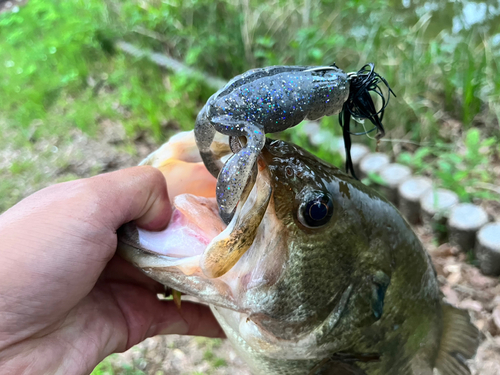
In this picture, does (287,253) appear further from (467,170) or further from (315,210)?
(467,170)

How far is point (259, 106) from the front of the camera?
0.80 metres

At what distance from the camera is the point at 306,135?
3.52 metres

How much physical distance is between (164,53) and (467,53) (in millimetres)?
3494

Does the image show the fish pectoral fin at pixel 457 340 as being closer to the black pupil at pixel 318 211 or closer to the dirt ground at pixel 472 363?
the black pupil at pixel 318 211

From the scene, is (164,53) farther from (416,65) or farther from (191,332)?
(191,332)

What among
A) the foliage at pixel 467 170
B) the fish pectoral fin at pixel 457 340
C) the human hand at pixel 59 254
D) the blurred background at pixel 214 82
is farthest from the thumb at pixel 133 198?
the foliage at pixel 467 170

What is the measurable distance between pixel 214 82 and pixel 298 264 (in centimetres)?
333

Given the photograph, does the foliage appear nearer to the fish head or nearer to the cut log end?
the cut log end

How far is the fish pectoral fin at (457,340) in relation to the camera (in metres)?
1.44

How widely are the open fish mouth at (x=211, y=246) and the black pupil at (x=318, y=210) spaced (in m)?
0.10

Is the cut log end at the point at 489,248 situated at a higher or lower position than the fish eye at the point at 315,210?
lower

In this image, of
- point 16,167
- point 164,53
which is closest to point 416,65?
point 164,53

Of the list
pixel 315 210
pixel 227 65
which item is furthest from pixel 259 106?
pixel 227 65

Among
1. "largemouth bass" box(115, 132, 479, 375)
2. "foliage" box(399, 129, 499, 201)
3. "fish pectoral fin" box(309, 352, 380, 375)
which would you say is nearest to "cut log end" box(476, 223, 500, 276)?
"foliage" box(399, 129, 499, 201)
